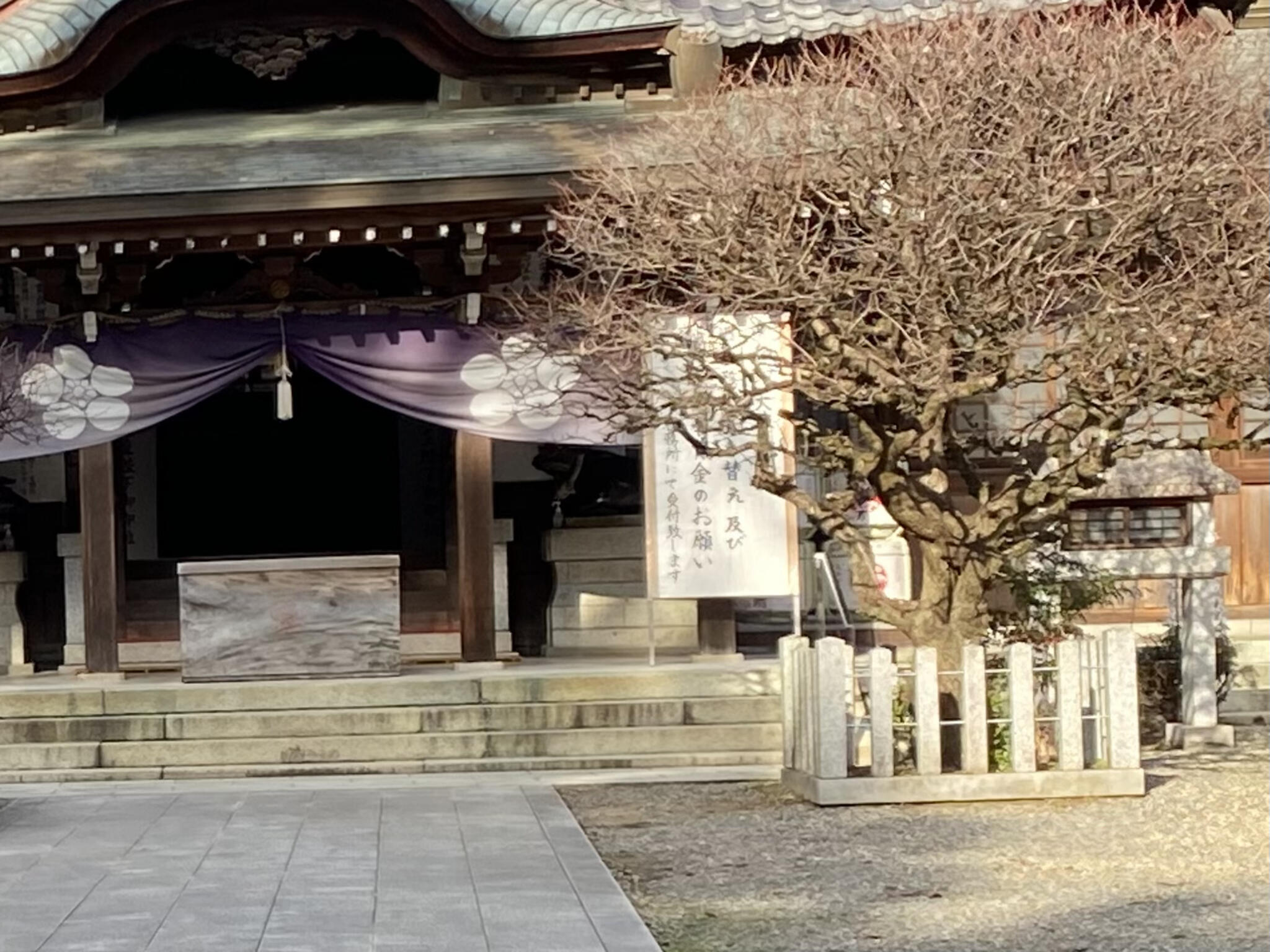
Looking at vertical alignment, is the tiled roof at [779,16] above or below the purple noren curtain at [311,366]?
above

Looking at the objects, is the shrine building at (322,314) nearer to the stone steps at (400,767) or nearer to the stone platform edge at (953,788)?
the stone steps at (400,767)

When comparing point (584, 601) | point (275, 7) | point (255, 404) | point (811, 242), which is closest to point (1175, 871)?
point (811, 242)

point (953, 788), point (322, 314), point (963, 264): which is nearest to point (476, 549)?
point (322, 314)

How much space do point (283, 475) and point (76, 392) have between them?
355 cm

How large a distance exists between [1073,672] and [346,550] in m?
8.48

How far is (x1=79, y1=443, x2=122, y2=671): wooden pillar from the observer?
13.1 metres

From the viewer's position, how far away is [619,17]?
1389cm

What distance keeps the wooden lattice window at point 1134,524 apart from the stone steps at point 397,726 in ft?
7.95

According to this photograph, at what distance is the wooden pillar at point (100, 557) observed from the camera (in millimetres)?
13102

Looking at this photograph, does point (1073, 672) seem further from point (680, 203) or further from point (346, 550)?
point (346, 550)

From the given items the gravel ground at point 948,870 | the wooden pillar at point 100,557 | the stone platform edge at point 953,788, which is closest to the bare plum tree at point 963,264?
the stone platform edge at point 953,788

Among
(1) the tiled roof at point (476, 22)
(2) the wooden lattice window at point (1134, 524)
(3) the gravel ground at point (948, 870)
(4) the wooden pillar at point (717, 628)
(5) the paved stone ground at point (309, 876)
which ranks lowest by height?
(3) the gravel ground at point (948, 870)

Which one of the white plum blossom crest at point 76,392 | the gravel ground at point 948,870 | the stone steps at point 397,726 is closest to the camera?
the gravel ground at point 948,870

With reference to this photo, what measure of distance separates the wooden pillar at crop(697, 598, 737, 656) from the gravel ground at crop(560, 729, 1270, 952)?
2912mm
